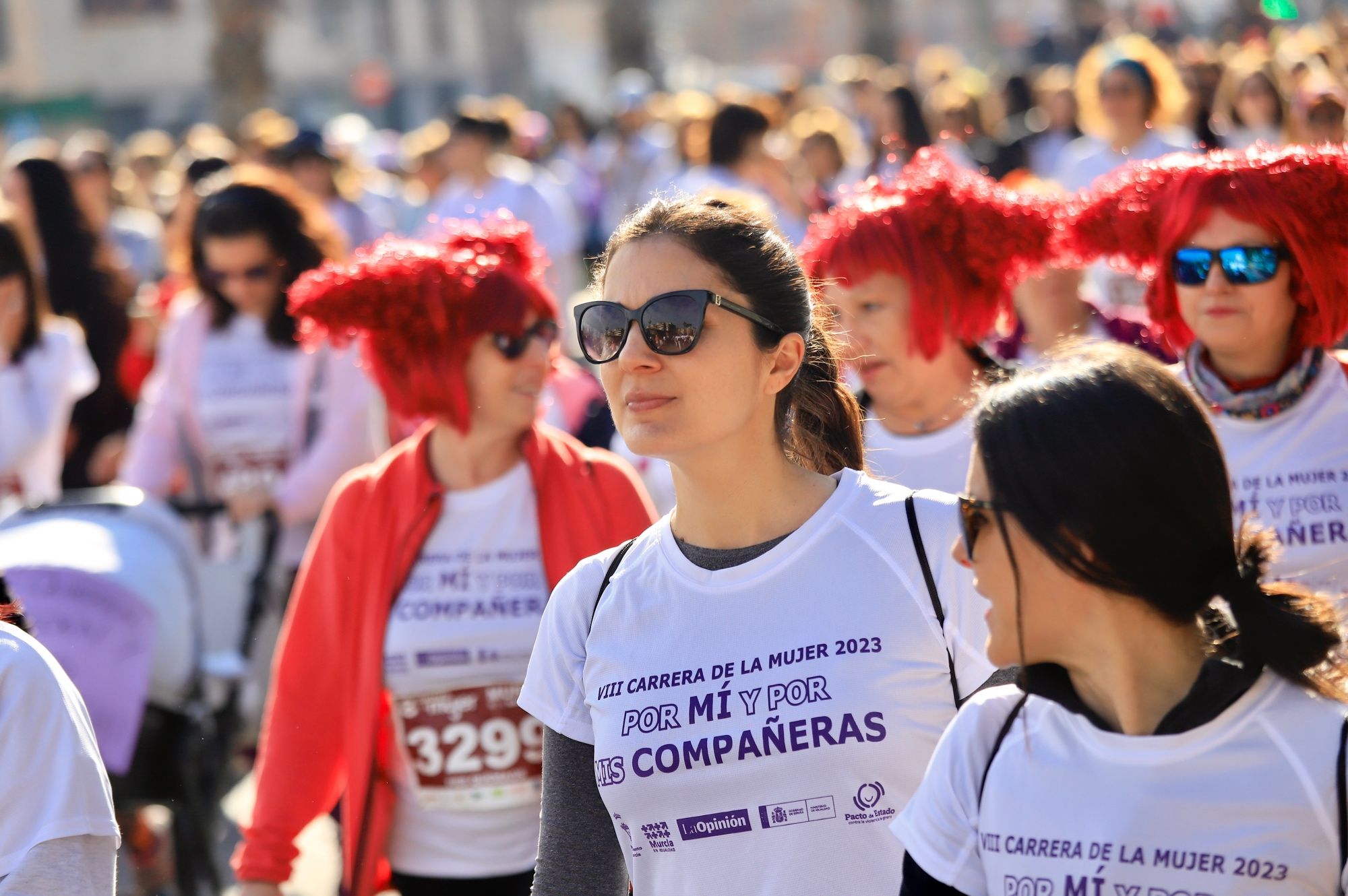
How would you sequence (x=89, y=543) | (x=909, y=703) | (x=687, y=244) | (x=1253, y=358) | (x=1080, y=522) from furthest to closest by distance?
(x=89, y=543) → (x=1253, y=358) → (x=687, y=244) → (x=909, y=703) → (x=1080, y=522)

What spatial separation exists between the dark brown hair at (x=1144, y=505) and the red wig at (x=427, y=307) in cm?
210

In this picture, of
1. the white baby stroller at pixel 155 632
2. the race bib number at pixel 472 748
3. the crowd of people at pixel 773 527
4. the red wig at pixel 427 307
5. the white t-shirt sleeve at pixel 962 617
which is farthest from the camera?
the white baby stroller at pixel 155 632

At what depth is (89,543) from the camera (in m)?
4.77

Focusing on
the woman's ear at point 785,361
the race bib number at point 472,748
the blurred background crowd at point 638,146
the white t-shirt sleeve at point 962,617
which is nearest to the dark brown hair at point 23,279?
the blurred background crowd at point 638,146

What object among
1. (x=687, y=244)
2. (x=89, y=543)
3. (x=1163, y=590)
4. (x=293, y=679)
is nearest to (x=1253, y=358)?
(x=687, y=244)

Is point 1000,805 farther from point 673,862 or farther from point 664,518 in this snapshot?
point 664,518

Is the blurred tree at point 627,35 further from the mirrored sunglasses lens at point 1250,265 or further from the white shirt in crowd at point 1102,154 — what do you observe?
the mirrored sunglasses lens at point 1250,265

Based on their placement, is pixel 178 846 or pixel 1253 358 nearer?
pixel 1253 358

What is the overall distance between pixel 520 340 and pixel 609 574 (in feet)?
4.44

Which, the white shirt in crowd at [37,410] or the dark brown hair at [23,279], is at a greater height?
the dark brown hair at [23,279]

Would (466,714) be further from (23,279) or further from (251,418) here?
(23,279)

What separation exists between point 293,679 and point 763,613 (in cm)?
161

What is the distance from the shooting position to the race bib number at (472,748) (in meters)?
3.66

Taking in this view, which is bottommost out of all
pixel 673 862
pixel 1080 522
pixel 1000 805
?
pixel 673 862
